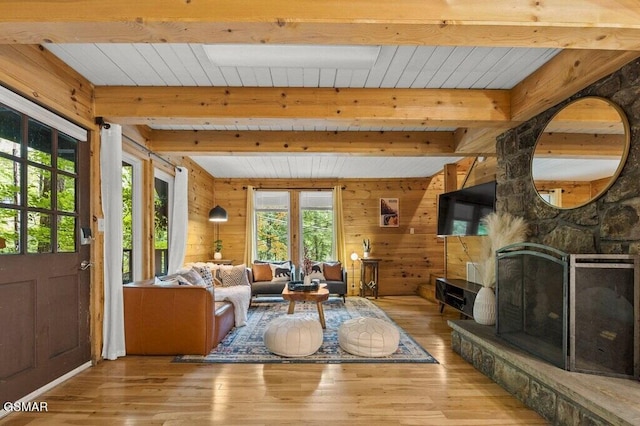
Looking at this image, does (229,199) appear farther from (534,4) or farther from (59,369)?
(534,4)

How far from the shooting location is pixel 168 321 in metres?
3.34

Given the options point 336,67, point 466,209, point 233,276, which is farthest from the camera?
point 233,276

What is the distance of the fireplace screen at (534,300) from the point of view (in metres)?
2.32

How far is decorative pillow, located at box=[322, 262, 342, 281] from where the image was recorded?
21.1 ft

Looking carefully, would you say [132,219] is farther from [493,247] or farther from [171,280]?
[493,247]

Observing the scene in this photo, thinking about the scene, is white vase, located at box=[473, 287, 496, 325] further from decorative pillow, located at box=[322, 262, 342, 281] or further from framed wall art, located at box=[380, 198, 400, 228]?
framed wall art, located at box=[380, 198, 400, 228]

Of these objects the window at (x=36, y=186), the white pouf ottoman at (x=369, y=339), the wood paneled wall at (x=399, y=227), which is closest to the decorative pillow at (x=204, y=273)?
the window at (x=36, y=186)

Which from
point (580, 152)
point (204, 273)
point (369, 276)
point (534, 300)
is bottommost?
point (369, 276)

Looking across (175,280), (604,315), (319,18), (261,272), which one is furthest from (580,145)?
(261,272)

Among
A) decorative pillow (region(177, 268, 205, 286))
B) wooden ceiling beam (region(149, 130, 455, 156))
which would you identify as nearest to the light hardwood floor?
decorative pillow (region(177, 268, 205, 286))

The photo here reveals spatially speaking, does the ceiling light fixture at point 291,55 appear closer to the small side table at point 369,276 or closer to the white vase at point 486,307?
the white vase at point 486,307

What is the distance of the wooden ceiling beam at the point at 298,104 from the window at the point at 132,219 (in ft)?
3.66

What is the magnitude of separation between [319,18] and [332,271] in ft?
17.1

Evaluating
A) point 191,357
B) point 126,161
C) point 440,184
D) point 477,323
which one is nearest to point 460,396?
point 477,323
